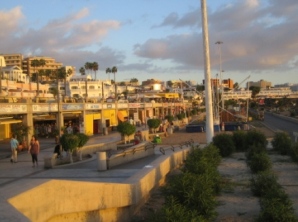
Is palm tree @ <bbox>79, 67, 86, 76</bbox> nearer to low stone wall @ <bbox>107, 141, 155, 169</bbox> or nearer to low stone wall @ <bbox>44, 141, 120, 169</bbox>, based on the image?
low stone wall @ <bbox>44, 141, 120, 169</bbox>

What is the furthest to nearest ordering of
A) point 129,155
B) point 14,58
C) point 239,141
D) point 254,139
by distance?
point 14,58 < point 239,141 < point 254,139 < point 129,155

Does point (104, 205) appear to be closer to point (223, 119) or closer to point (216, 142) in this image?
point (216, 142)

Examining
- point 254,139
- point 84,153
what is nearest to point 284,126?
point 254,139

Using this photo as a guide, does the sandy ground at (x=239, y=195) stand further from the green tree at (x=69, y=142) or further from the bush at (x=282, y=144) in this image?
the green tree at (x=69, y=142)

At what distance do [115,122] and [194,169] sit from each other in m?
31.6

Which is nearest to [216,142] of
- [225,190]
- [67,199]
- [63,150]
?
[63,150]

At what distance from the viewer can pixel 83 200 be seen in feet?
23.5

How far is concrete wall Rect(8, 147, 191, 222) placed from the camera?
5.97 metres

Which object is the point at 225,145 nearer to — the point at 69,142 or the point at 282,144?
the point at 282,144

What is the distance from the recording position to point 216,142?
22125 millimetres

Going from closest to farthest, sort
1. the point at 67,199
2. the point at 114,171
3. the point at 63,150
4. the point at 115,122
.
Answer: the point at 67,199 < the point at 114,171 < the point at 63,150 < the point at 115,122

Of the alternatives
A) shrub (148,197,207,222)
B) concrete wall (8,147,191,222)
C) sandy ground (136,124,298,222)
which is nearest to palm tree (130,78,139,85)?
sandy ground (136,124,298,222)

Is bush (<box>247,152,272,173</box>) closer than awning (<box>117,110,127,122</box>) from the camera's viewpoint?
Yes

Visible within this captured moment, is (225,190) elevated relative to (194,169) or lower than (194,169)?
lower
